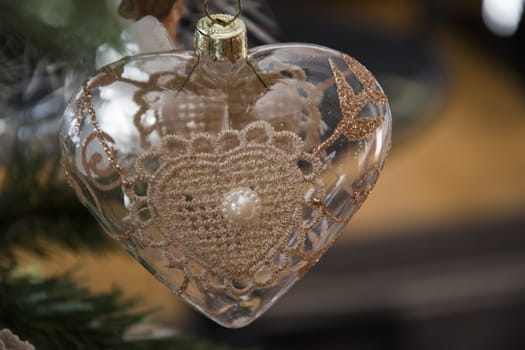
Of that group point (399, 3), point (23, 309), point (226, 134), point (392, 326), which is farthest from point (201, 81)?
point (399, 3)

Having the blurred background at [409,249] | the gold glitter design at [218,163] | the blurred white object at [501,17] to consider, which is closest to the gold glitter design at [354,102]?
the gold glitter design at [218,163]

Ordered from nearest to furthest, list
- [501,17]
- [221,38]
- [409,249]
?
[221,38] → [409,249] → [501,17]

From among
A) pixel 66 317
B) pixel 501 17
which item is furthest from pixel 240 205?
pixel 501 17

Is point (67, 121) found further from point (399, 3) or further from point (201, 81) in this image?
point (399, 3)

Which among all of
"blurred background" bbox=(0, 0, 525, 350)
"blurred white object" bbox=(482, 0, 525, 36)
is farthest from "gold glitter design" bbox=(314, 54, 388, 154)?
"blurred white object" bbox=(482, 0, 525, 36)

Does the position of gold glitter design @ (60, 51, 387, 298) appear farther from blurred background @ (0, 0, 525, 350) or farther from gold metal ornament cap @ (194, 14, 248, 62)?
blurred background @ (0, 0, 525, 350)

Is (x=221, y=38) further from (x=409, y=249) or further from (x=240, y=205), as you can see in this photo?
(x=409, y=249)
